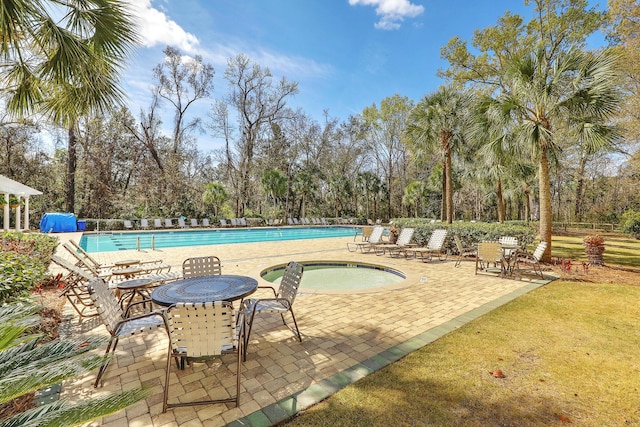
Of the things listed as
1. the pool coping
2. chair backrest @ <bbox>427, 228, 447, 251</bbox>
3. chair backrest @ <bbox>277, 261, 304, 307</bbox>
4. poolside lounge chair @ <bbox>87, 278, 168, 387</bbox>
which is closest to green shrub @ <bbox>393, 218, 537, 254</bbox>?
chair backrest @ <bbox>427, 228, 447, 251</bbox>

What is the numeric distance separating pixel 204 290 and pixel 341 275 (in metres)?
5.09

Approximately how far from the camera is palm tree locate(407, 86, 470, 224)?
38.6 feet

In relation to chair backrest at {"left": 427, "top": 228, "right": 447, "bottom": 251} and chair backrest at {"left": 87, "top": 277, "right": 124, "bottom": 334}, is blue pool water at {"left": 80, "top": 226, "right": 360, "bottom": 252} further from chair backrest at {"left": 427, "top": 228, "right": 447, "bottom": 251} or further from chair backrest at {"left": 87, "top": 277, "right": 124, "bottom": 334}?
chair backrest at {"left": 427, "top": 228, "right": 447, "bottom": 251}

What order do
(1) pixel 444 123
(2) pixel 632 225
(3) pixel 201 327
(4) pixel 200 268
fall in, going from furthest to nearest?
(2) pixel 632 225, (1) pixel 444 123, (4) pixel 200 268, (3) pixel 201 327

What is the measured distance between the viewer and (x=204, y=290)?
3.12 m

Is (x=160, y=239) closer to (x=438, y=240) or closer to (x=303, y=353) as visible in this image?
(x=438, y=240)

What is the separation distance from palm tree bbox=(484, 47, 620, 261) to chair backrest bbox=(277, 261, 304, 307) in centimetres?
766

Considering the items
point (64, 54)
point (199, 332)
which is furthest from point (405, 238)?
point (64, 54)

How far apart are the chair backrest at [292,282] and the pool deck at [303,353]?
50 cm

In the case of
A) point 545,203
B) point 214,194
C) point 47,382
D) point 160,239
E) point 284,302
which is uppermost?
point 214,194

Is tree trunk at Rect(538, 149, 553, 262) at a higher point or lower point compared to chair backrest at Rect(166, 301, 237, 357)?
higher

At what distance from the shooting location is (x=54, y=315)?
400cm

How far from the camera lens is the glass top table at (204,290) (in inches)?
111

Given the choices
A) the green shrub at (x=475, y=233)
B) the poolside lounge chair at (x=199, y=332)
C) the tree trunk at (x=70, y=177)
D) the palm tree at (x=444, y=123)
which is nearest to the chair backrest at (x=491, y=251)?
the green shrub at (x=475, y=233)
